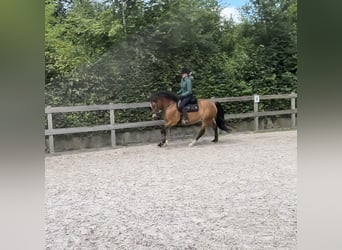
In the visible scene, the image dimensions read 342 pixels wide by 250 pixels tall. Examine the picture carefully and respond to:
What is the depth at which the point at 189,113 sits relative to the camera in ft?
14.9

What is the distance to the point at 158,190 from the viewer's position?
10.1 feet

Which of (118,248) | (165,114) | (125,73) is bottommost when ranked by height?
(118,248)

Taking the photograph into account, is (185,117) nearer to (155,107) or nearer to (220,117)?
(155,107)

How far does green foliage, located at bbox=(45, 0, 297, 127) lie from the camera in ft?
14.2

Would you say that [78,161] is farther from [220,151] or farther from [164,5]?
[164,5]

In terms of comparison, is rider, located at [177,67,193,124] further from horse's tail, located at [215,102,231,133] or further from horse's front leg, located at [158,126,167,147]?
horse's tail, located at [215,102,231,133]

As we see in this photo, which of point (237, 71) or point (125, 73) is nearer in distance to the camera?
point (125, 73)

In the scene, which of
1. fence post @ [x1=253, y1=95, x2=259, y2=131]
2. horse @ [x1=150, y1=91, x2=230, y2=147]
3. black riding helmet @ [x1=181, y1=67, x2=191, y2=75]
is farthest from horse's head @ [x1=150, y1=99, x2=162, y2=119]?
fence post @ [x1=253, y1=95, x2=259, y2=131]

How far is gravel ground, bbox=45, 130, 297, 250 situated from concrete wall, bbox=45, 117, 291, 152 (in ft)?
0.40

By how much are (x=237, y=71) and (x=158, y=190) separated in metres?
2.30

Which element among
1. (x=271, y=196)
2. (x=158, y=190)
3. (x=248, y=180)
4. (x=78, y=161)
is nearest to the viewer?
(x=271, y=196)

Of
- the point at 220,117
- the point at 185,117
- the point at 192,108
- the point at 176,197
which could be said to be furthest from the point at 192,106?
the point at 176,197
